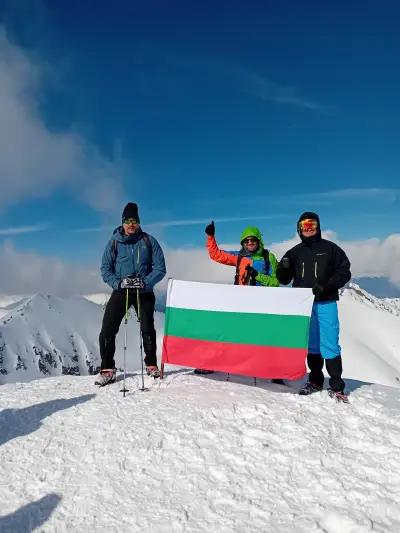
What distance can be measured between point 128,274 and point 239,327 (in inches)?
109

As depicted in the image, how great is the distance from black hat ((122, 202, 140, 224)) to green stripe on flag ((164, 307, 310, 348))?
88.2 inches

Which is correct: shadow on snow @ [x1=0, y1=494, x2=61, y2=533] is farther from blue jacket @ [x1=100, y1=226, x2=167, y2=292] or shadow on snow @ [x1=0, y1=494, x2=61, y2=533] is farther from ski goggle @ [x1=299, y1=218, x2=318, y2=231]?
ski goggle @ [x1=299, y1=218, x2=318, y2=231]

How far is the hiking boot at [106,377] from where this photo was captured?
31.5 feet

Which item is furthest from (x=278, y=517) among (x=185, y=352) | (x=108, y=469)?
(x=185, y=352)

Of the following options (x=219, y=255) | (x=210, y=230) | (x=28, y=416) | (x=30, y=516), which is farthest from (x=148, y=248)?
(x=30, y=516)

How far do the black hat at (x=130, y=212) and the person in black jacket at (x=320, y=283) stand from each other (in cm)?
339

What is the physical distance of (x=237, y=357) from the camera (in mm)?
9211

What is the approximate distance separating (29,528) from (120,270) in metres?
5.77

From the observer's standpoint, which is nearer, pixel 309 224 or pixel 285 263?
pixel 309 224

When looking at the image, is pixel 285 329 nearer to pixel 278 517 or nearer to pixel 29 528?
pixel 278 517

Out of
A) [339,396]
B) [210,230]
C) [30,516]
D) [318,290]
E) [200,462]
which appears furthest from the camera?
[210,230]

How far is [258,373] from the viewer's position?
8.95m

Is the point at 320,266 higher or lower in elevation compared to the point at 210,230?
lower

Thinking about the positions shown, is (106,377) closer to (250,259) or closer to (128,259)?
(128,259)
